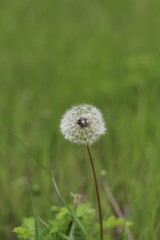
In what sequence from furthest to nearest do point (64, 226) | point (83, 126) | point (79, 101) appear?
point (79, 101) → point (64, 226) → point (83, 126)

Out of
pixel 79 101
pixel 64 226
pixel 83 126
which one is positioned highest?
pixel 79 101

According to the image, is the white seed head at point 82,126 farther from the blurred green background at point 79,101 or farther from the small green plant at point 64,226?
the blurred green background at point 79,101

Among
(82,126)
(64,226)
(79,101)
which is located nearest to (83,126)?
(82,126)

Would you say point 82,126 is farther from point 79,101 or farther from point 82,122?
point 79,101

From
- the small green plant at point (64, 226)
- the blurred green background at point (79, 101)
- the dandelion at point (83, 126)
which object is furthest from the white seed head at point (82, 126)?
the blurred green background at point (79, 101)

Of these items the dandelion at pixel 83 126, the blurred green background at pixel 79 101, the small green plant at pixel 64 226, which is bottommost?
the small green plant at pixel 64 226
